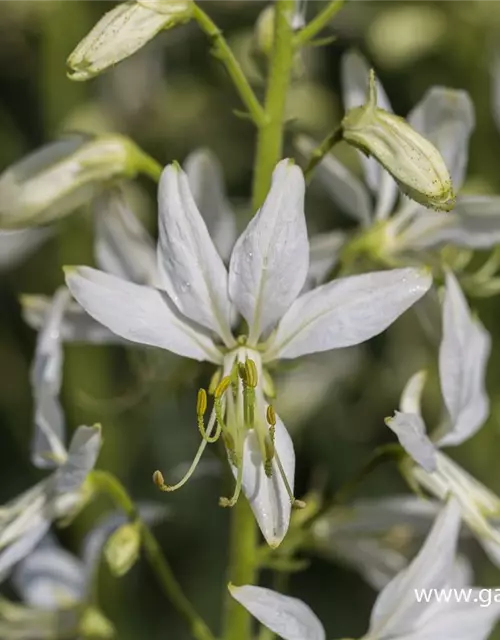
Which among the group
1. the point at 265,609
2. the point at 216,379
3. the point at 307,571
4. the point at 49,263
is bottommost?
the point at 307,571

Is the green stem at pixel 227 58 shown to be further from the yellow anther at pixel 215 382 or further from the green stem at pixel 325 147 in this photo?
the yellow anther at pixel 215 382

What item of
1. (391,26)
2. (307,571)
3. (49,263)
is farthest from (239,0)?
(307,571)

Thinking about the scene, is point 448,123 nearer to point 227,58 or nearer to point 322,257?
point 322,257

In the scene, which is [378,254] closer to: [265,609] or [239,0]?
[265,609]

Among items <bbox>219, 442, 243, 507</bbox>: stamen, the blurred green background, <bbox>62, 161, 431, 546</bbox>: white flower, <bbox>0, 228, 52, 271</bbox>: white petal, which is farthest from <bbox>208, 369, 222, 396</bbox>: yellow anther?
<bbox>0, 228, 52, 271</bbox>: white petal

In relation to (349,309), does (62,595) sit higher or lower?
lower

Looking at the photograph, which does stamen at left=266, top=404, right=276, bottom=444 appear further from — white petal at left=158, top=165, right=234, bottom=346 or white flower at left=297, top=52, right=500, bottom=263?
white flower at left=297, top=52, right=500, bottom=263

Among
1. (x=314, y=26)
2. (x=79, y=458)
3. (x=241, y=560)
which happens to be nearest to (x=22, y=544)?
(x=79, y=458)
